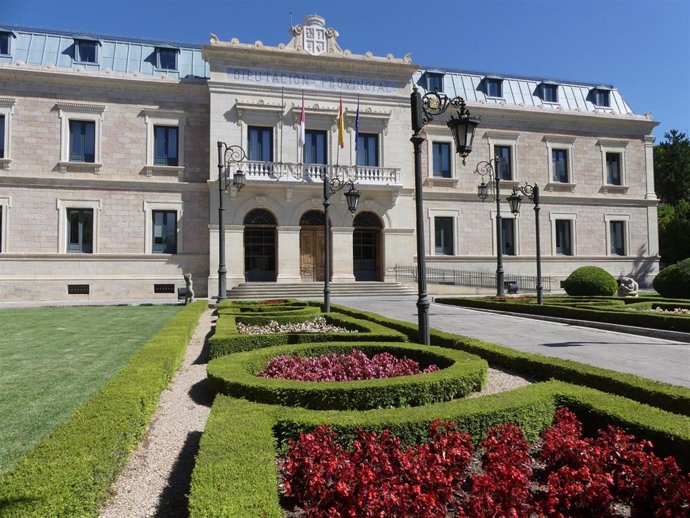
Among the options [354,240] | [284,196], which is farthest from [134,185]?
[354,240]

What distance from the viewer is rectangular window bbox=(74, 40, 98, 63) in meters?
27.8

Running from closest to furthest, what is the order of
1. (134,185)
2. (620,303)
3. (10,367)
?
1. (10,367)
2. (620,303)
3. (134,185)

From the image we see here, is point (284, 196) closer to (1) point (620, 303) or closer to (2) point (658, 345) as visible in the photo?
(1) point (620, 303)

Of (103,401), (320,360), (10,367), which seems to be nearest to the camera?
(103,401)

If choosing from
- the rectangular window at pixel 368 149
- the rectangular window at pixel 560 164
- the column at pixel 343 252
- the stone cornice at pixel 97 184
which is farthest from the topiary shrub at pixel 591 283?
the stone cornice at pixel 97 184

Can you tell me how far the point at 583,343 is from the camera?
10.3 metres

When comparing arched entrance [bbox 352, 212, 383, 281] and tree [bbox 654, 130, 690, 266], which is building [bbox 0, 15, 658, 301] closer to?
arched entrance [bbox 352, 212, 383, 281]

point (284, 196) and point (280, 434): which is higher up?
point (284, 196)

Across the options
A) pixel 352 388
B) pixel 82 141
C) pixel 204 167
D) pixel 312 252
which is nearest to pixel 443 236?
pixel 312 252

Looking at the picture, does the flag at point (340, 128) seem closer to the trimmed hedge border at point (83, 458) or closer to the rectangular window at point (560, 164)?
the rectangular window at point (560, 164)

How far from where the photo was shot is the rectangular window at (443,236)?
31016 mm

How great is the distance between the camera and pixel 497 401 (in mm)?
4680

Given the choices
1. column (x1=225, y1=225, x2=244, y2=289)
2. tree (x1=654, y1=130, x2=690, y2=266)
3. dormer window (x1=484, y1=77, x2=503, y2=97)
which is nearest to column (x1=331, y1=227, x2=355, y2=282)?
column (x1=225, y1=225, x2=244, y2=289)

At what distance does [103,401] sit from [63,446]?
1141mm
